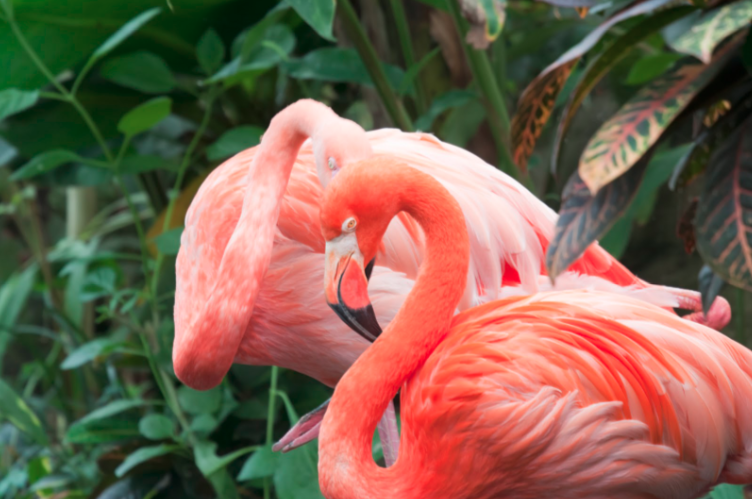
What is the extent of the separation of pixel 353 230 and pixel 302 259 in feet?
1.19

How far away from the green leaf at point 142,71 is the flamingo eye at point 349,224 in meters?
1.19

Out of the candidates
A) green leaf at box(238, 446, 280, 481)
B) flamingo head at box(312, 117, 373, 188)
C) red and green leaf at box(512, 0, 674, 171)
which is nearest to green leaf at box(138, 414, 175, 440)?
green leaf at box(238, 446, 280, 481)

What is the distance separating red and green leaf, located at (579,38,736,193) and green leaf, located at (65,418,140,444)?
179 cm

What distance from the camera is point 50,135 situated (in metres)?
2.61

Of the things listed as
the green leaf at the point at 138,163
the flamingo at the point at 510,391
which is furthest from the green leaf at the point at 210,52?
the flamingo at the point at 510,391

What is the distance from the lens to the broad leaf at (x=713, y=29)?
0.96m

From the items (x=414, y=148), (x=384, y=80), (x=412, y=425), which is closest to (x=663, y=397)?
(x=412, y=425)

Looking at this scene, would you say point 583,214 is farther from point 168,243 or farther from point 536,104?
point 168,243

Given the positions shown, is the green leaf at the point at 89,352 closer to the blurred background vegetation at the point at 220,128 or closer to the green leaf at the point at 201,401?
the blurred background vegetation at the point at 220,128

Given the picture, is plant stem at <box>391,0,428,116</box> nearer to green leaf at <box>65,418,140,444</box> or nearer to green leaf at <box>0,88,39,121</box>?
green leaf at <box>0,88,39,121</box>

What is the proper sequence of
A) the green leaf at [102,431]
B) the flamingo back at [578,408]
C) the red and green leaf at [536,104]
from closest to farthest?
the flamingo back at [578,408]
the red and green leaf at [536,104]
the green leaf at [102,431]

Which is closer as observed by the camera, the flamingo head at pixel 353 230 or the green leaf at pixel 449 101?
the flamingo head at pixel 353 230

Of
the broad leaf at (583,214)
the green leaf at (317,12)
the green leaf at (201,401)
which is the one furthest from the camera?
the green leaf at (201,401)

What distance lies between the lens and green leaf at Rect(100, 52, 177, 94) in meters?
2.18
